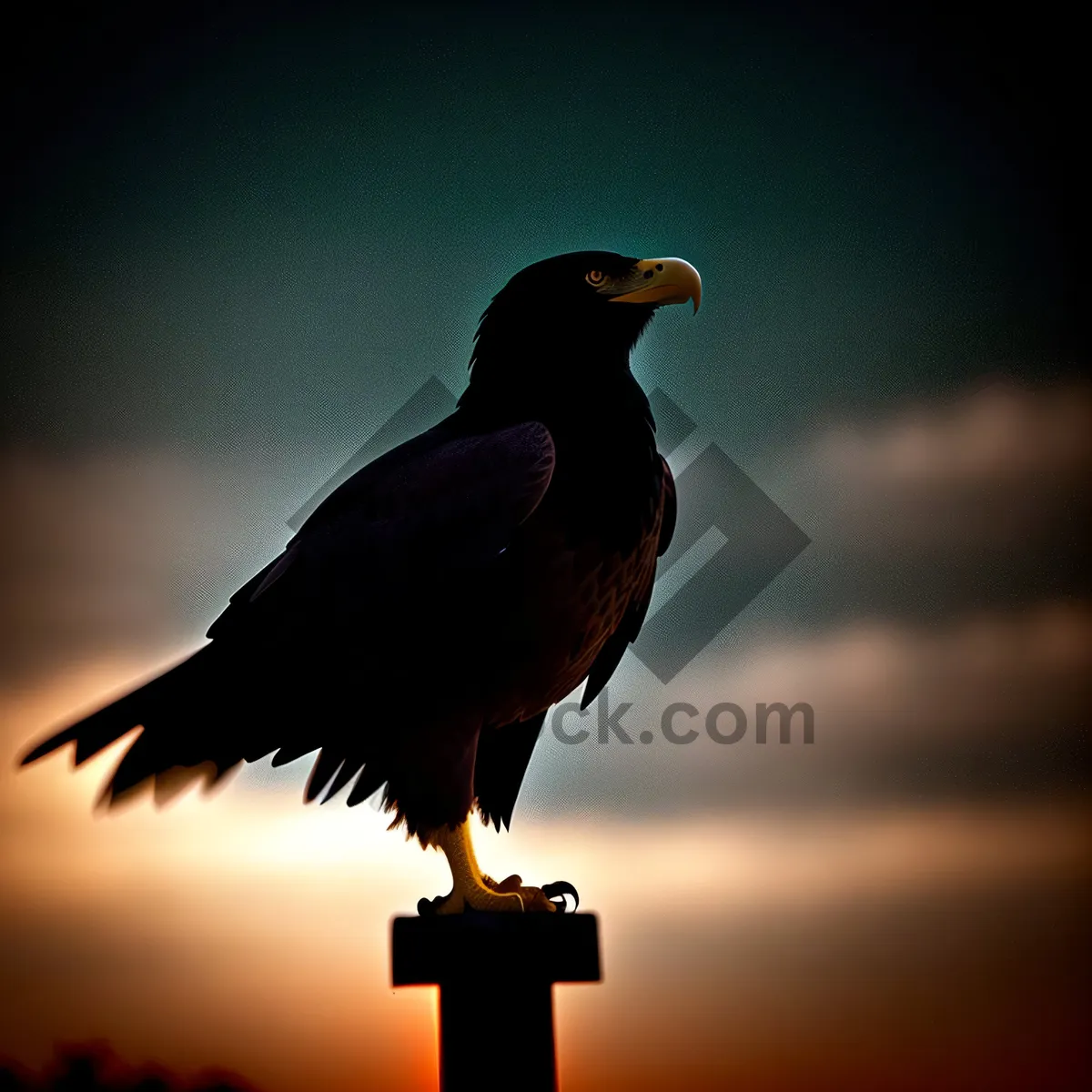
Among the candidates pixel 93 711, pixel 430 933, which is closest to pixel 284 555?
pixel 93 711

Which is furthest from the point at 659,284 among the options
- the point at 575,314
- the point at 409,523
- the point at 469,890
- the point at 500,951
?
the point at 500,951

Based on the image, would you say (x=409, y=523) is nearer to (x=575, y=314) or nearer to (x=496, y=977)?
(x=575, y=314)

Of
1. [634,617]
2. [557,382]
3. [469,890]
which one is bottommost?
[469,890]

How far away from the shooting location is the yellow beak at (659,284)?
384cm

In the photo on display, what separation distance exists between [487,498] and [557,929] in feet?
4.10

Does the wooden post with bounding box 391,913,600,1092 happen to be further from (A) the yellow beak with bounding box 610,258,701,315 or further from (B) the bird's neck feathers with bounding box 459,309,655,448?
(A) the yellow beak with bounding box 610,258,701,315

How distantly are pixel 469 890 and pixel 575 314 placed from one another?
182cm

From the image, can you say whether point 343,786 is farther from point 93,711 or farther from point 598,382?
point 598,382

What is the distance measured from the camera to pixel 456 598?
Result: 352 centimetres

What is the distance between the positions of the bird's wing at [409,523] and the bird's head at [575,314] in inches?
10.0

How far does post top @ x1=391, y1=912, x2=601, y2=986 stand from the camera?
285 centimetres

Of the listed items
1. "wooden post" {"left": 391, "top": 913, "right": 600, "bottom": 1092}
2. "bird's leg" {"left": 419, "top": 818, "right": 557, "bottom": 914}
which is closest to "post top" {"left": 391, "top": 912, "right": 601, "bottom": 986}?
"wooden post" {"left": 391, "top": 913, "right": 600, "bottom": 1092}

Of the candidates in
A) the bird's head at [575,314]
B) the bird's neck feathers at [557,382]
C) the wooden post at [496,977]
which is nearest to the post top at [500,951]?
the wooden post at [496,977]

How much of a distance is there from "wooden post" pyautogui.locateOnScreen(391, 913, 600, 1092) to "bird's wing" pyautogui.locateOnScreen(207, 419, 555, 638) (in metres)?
1.07
